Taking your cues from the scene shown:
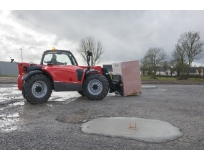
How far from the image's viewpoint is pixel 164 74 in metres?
46.2

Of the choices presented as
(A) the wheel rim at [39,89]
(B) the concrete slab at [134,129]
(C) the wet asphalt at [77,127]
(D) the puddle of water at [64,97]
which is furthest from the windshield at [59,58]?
(B) the concrete slab at [134,129]

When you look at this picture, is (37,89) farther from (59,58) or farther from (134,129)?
(134,129)

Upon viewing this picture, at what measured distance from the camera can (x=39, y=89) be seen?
7477mm

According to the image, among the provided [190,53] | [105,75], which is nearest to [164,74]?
[190,53]

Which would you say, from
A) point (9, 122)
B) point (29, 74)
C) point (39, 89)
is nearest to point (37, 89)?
point (39, 89)

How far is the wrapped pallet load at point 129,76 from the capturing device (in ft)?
30.9

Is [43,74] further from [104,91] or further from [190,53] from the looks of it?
[190,53]

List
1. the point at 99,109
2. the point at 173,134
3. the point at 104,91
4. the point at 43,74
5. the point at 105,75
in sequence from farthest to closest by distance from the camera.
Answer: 1. the point at 105,75
2. the point at 104,91
3. the point at 43,74
4. the point at 99,109
5. the point at 173,134

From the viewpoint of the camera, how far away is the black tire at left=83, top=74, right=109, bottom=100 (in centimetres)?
818

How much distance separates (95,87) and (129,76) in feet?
6.37

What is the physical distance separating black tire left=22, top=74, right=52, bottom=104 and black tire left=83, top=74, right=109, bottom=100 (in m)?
1.44

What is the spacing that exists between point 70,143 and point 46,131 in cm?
85

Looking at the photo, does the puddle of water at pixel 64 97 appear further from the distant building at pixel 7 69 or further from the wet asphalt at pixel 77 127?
the distant building at pixel 7 69

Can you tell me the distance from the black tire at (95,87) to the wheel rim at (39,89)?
149 cm
